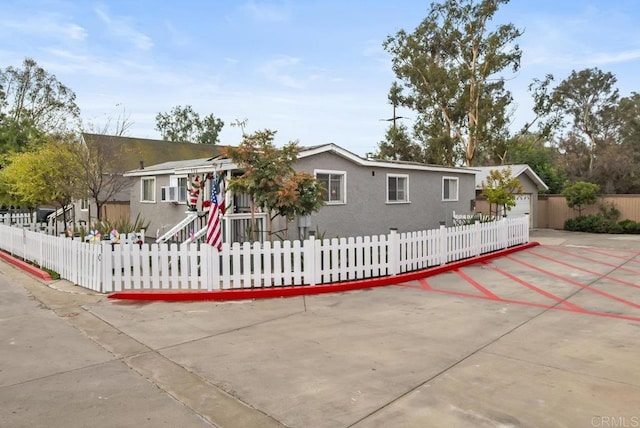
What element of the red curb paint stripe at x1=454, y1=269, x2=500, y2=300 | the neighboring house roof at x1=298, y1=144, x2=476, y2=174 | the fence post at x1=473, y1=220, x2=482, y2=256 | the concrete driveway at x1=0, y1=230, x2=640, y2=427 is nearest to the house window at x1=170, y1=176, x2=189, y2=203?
the neighboring house roof at x1=298, y1=144, x2=476, y2=174

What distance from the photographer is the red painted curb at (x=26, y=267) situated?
10600 mm

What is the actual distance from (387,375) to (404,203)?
13.2 meters

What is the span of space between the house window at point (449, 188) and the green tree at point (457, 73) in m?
15.1

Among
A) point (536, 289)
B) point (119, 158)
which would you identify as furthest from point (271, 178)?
point (119, 158)

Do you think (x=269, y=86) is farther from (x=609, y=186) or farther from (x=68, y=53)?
(x=609, y=186)

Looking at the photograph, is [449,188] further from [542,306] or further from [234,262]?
[234,262]

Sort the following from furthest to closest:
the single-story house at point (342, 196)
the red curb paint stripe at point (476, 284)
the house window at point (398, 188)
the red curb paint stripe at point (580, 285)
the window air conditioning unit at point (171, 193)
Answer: the house window at point (398, 188) < the window air conditioning unit at point (171, 193) < the single-story house at point (342, 196) < the red curb paint stripe at point (476, 284) < the red curb paint stripe at point (580, 285)

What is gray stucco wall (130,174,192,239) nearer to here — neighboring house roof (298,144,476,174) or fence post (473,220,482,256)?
neighboring house roof (298,144,476,174)

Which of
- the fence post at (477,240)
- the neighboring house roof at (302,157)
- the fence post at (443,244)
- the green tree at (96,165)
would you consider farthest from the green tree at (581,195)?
the green tree at (96,165)

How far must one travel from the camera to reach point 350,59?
2455cm

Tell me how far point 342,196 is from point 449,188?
699cm

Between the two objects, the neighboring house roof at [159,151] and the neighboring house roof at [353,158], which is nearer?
the neighboring house roof at [353,158]

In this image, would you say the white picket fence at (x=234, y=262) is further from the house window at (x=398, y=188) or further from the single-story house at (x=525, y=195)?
the single-story house at (x=525, y=195)

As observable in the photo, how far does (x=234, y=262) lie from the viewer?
874cm
